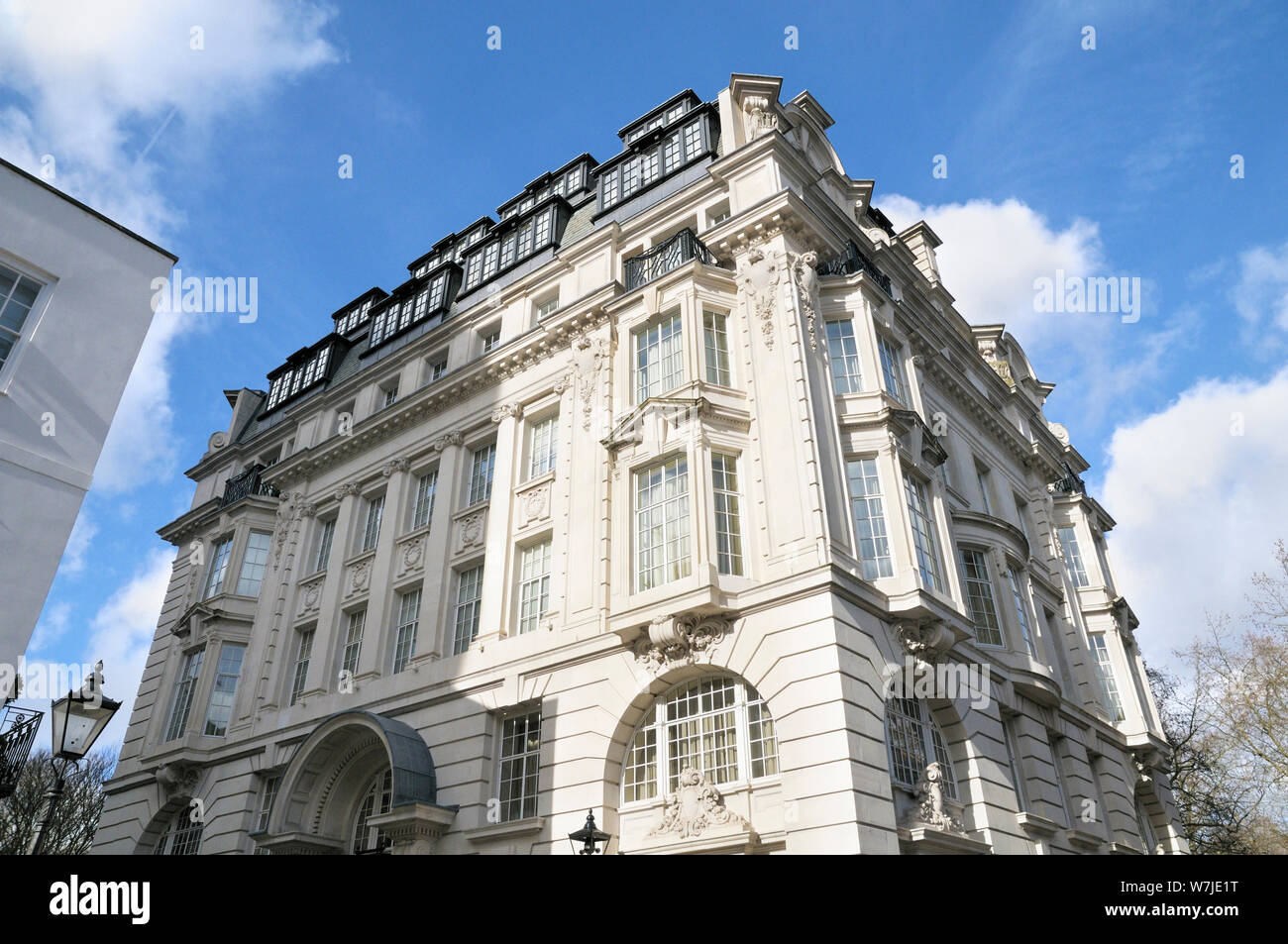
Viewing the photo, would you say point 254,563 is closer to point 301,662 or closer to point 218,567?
point 218,567

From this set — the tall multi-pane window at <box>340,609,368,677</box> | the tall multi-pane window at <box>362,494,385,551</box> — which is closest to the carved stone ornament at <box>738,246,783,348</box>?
the tall multi-pane window at <box>362,494,385,551</box>

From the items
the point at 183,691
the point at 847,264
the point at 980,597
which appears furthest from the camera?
the point at 183,691

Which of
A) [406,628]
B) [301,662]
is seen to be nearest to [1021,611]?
[406,628]

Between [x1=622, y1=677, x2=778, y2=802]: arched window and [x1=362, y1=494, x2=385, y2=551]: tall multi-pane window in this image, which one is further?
[x1=362, y1=494, x2=385, y2=551]: tall multi-pane window

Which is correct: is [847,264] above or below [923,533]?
above

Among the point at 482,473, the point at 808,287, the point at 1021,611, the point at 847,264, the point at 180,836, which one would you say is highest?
the point at 847,264

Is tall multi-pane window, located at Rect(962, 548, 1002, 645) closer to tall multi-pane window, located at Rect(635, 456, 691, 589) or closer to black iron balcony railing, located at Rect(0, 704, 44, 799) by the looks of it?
tall multi-pane window, located at Rect(635, 456, 691, 589)

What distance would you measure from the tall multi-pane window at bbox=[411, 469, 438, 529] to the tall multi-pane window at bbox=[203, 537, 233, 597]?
9.58 metres

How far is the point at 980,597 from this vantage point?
23406 mm

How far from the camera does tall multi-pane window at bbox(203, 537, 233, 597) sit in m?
32.2

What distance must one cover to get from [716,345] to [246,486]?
22.9 m

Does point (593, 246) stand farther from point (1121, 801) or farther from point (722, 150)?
point (1121, 801)

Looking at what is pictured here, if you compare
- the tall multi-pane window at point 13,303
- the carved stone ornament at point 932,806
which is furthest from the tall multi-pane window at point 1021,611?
the tall multi-pane window at point 13,303
